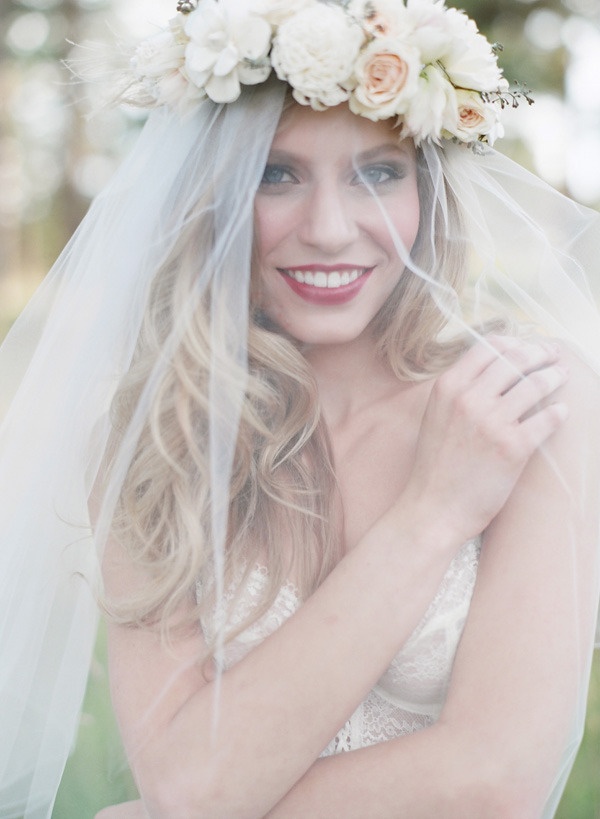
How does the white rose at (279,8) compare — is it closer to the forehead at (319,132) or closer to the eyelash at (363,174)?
the forehead at (319,132)

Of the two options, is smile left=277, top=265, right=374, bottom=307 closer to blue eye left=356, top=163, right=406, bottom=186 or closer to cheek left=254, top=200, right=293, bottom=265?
cheek left=254, top=200, right=293, bottom=265

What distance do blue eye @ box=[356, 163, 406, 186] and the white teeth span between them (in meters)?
0.17

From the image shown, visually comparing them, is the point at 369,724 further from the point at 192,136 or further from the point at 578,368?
the point at 192,136

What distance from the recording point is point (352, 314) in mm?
1895

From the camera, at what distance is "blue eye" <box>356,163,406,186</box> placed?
6.00 ft

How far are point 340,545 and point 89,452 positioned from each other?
20.3 inches

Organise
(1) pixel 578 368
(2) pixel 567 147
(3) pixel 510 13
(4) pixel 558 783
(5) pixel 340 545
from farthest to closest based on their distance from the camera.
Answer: (3) pixel 510 13 < (2) pixel 567 147 < (5) pixel 340 545 < (1) pixel 578 368 < (4) pixel 558 783

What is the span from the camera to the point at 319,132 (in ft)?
5.78

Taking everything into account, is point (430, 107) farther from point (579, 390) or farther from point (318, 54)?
point (579, 390)

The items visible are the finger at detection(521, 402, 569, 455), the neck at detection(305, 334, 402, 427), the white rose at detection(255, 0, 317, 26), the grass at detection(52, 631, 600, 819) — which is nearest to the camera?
the finger at detection(521, 402, 569, 455)

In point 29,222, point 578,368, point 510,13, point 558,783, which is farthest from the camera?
point 29,222

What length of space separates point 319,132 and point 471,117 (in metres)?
0.32

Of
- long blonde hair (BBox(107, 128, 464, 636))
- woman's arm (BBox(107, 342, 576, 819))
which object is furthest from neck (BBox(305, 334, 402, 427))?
woman's arm (BBox(107, 342, 576, 819))

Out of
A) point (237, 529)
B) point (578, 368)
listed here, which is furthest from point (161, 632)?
point (578, 368)
